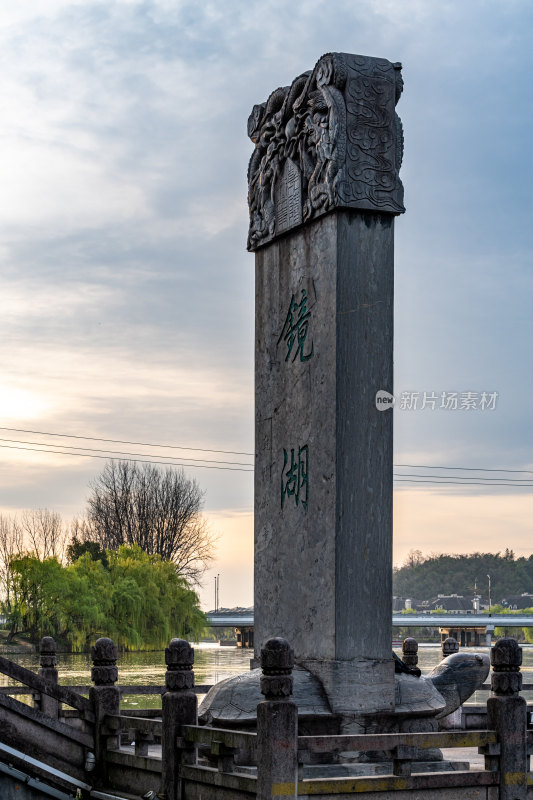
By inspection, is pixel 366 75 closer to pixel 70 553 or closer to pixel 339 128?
pixel 339 128

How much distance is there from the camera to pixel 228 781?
6586 millimetres

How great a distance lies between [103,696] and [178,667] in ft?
5.06

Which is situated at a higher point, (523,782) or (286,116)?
(286,116)

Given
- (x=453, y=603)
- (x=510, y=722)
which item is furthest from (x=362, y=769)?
(x=453, y=603)

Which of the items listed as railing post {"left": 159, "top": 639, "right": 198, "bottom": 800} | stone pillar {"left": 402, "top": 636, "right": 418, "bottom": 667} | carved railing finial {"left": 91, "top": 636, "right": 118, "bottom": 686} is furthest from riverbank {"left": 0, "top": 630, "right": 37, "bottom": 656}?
railing post {"left": 159, "top": 639, "right": 198, "bottom": 800}

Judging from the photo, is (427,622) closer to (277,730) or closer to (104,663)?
(104,663)

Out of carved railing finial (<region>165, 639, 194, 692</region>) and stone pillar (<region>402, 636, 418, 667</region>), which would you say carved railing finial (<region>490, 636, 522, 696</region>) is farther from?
stone pillar (<region>402, 636, 418, 667</region>)

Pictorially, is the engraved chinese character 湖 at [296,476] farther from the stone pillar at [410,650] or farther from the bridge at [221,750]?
the stone pillar at [410,650]

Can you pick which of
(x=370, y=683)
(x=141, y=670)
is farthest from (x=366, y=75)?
(x=141, y=670)

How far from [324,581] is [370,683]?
28.6 inches

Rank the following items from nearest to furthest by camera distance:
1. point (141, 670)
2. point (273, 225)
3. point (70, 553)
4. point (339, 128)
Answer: point (339, 128) → point (273, 225) → point (141, 670) → point (70, 553)

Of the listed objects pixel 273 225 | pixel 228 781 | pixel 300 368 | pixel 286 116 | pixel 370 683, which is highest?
pixel 286 116

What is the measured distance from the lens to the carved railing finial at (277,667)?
611 cm

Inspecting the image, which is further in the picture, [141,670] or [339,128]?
[141,670]
